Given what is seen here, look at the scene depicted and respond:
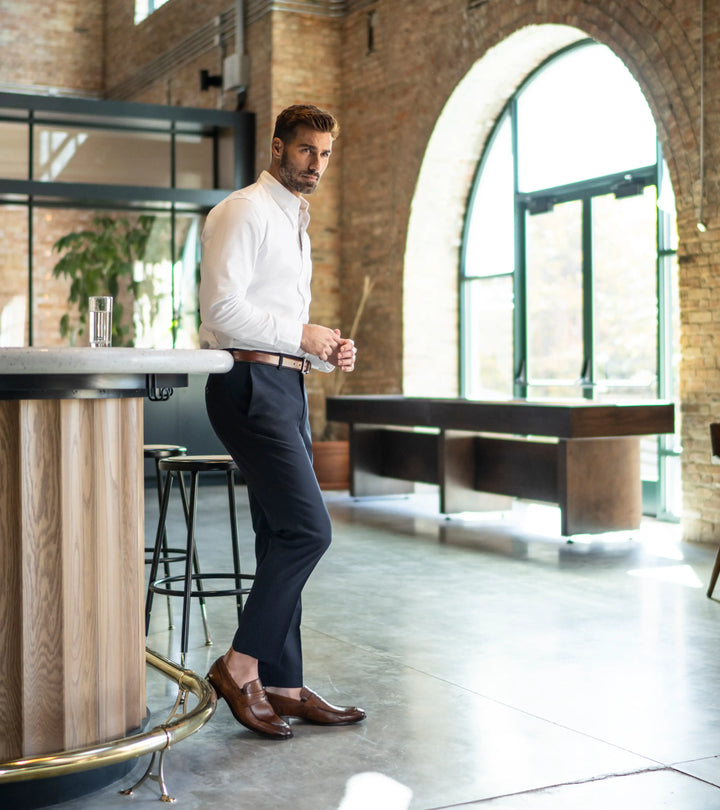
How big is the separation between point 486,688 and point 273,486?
3.81 ft

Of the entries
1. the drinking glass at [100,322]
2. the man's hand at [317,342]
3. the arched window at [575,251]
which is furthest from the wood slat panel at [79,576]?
the arched window at [575,251]

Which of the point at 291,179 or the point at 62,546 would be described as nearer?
the point at 62,546

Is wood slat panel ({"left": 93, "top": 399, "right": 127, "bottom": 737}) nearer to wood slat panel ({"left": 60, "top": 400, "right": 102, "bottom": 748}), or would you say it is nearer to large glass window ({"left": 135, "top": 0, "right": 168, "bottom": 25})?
wood slat panel ({"left": 60, "top": 400, "right": 102, "bottom": 748})

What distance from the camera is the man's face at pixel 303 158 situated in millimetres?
3117

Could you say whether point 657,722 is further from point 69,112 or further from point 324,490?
point 69,112

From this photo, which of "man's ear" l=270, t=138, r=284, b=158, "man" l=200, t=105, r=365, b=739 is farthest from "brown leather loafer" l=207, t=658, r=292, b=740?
"man's ear" l=270, t=138, r=284, b=158

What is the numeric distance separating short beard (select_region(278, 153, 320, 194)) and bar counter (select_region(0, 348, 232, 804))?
0.72m

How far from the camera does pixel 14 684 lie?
103 inches

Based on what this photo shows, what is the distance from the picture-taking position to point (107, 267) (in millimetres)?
10945

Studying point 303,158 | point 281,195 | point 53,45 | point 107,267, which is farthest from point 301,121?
point 53,45

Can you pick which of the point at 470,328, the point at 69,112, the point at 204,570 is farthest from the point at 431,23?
the point at 204,570

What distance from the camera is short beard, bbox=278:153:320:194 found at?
3172 millimetres

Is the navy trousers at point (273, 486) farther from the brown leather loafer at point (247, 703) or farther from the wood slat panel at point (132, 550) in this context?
the wood slat panel at point (132, 550)

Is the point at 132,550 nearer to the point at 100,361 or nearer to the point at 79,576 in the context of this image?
the point at 79,576
